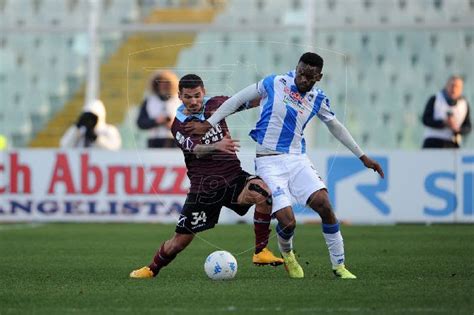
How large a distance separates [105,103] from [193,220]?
1430 centimetres

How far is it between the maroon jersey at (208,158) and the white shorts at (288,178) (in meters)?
0.28

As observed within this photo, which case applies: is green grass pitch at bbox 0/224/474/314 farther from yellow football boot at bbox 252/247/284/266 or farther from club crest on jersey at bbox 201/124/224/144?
club crest on jersey at bbox 201/124/224/144

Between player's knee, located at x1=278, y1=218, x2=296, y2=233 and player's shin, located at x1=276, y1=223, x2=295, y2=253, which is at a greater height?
player's knee, located at x1=278, y1=218, x2=296, y2=233

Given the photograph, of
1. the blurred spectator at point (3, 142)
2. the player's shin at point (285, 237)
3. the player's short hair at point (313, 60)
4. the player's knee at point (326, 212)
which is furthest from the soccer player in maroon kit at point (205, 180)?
the blurred spectator at point (3, 142)

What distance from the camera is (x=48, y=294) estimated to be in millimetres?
8523

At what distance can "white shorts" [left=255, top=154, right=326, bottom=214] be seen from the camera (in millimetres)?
9594

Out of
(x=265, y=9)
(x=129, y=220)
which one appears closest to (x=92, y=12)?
(x=265, y=9)

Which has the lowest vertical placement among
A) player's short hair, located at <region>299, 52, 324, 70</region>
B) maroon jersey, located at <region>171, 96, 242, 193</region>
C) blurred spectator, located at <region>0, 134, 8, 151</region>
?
blurred spectator, located at <region>0, 134, 8, 151</region>

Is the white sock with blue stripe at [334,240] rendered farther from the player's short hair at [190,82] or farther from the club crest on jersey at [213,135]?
the player's short hair at [190,82]

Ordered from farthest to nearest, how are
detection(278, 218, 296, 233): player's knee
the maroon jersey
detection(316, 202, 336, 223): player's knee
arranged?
the maroon jersey → detection(278, 218, 296, 233): player's knee → detection(316, 202, 336, 223): player's knee

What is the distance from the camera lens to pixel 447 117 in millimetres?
18625

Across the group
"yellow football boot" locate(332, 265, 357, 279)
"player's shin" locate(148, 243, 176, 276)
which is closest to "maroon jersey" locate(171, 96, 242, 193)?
"player's shin" locate(148, 243, 176, 276)

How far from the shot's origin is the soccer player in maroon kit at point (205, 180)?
962 cm

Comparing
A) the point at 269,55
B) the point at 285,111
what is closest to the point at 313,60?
the point at 285,111
